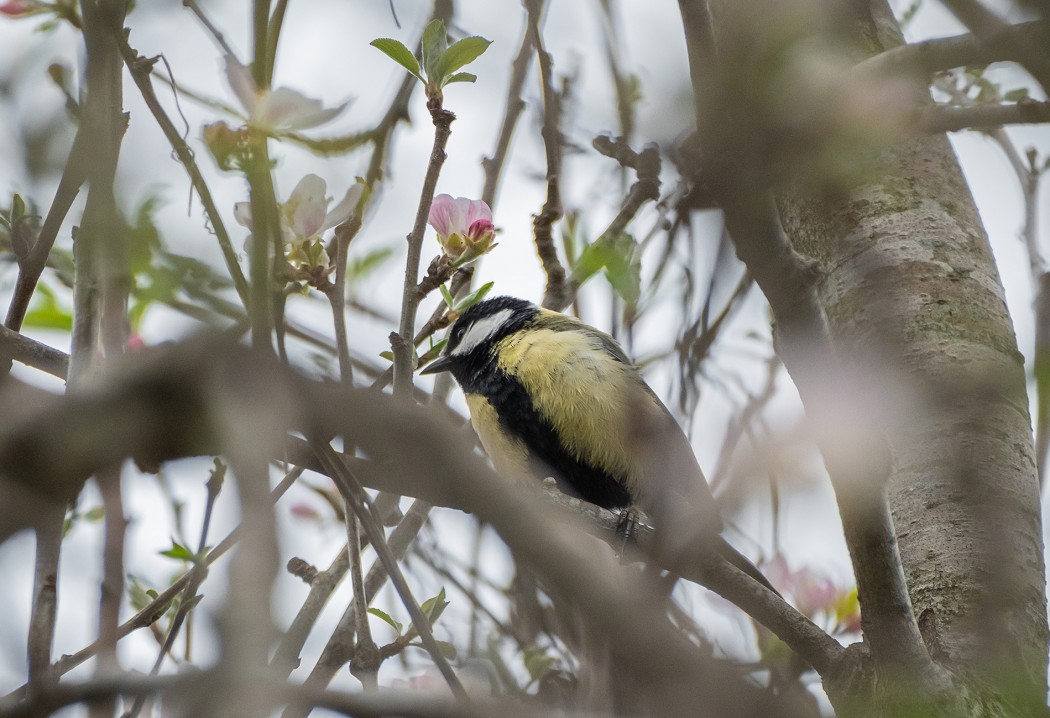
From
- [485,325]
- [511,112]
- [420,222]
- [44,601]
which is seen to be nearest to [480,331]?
[485,325]

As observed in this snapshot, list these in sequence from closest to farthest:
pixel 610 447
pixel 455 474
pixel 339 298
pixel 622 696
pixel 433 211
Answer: pixel 455 474 → pixel 622 696 → pixel 339 298 → pixel 433 211 → pixel 610 447

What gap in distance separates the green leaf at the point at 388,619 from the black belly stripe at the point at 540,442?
1.17m

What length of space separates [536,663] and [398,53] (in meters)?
1.32

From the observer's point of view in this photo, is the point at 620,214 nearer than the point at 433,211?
No

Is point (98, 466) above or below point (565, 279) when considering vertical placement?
below

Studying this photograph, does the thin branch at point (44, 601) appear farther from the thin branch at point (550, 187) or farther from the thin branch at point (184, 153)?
the thin branch at point (550, 187)

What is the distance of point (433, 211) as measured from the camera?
2199mm

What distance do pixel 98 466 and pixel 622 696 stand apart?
2.79 feet

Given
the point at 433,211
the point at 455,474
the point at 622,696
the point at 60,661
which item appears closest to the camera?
the point at 455,474

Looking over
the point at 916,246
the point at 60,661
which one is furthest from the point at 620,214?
the point at 60,661

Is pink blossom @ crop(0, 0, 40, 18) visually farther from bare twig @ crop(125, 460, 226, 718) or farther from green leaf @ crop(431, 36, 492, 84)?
bare twig @ crop(125, 460, 226, 718)

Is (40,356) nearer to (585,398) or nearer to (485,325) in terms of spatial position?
(585,398)

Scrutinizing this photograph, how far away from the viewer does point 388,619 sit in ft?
7.05

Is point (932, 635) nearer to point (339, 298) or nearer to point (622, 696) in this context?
point (622, 696)
